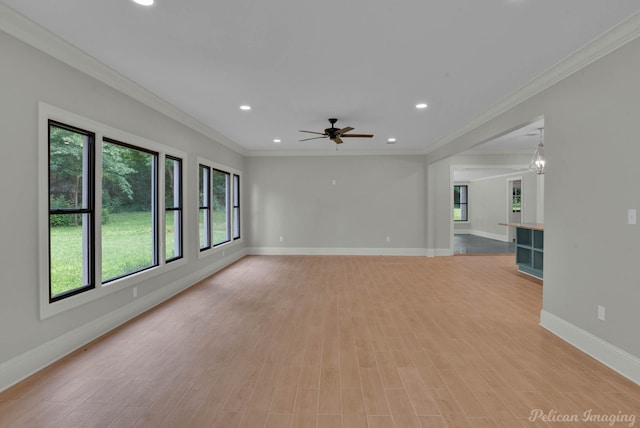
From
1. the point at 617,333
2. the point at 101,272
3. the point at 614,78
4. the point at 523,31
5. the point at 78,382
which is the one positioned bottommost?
the point at 78,382

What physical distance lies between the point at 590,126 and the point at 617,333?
5.79ft

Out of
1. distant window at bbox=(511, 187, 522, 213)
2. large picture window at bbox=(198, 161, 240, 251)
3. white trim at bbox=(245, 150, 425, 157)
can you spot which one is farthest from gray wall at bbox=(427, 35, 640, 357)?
distant window at bbox=(511, 187, 522, 213)

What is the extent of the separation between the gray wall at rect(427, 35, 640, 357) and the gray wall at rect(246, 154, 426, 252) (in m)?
4.71

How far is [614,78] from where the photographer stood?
2588 mm

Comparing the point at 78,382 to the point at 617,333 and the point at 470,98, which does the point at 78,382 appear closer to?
the point at 617,333

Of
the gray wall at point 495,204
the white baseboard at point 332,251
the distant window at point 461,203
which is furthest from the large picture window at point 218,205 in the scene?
the distant window at point 461,203

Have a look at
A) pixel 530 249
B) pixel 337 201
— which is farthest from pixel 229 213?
pixel 530 249

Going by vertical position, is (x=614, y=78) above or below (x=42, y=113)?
above

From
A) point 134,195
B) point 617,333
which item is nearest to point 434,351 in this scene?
point 617,333

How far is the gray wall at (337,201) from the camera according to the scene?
8195 mm

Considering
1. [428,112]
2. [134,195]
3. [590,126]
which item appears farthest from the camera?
[428,112]

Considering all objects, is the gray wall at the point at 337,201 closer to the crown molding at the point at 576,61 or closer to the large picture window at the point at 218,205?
the large picture window at the point at 218,205

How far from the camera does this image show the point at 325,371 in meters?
2.55

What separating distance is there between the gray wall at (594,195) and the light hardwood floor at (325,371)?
0.45 meters
